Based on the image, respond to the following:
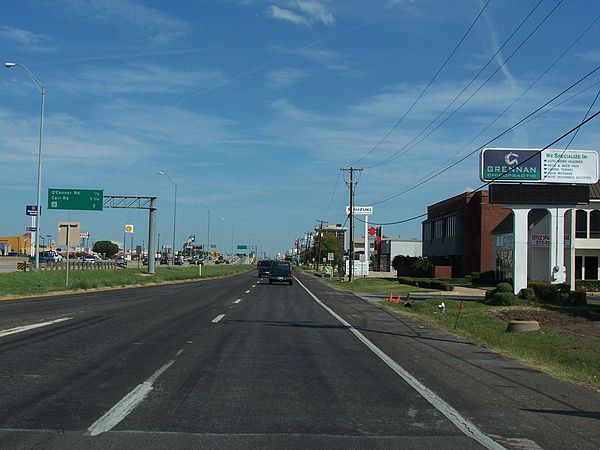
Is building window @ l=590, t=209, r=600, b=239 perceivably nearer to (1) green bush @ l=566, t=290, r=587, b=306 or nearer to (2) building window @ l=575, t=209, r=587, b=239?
(2) building window @ l=575, t=209, r=587, b=239

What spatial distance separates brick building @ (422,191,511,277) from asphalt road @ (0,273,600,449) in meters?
45.1

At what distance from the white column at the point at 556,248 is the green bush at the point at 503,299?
564 centimetres

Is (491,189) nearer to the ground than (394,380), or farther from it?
farther from it

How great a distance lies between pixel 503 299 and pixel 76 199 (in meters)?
34.8

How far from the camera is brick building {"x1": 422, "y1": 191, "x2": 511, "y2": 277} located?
6188 cm

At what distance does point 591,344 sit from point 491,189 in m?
18.7

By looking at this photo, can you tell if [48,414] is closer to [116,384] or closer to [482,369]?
[116,384]

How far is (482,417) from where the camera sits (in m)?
8.47

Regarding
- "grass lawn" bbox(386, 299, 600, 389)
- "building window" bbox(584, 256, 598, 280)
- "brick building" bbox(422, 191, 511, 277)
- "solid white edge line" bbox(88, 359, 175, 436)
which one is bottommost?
"grass lawn" bbox(386, 299, 600, 389)

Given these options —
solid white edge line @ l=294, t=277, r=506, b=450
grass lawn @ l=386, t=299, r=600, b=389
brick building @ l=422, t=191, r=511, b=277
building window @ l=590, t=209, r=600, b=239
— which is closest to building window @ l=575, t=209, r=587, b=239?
building window @ l=590, t=209, r=600, b=239

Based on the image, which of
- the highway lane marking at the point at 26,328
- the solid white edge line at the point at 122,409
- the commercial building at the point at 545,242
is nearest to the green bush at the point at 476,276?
the commercial building at the point at 545,242

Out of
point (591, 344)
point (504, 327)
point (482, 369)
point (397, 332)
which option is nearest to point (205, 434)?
point (482, 369)

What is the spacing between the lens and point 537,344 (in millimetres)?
17984

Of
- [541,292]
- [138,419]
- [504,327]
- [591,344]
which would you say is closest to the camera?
[138,419]
